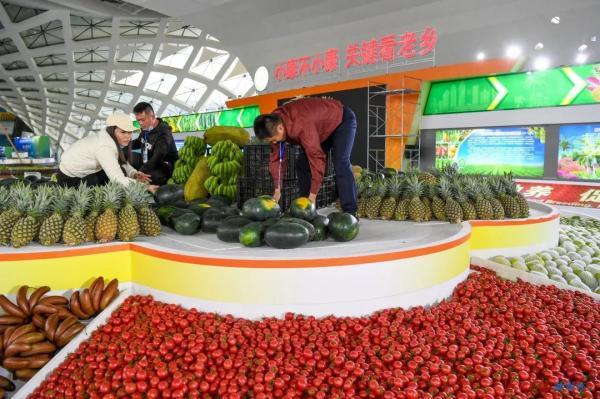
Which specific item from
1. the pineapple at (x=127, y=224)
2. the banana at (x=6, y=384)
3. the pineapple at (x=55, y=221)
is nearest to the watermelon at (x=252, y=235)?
the pineapple at (x=127, y=224)

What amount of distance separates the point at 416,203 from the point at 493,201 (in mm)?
792

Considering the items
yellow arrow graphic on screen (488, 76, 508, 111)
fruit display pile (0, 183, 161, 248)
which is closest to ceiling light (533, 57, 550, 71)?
yellow arrow graphic on screen (488, 76, 508, 111)

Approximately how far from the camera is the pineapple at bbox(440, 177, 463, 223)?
408 cm

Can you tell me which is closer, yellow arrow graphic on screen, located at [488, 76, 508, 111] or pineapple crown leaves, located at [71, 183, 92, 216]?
pineapple crown leaves, located at [71, 183, 92, 216]

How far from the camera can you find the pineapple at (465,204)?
4.20 meters

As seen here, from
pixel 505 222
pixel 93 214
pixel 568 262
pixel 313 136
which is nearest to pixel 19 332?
pixel 93 214

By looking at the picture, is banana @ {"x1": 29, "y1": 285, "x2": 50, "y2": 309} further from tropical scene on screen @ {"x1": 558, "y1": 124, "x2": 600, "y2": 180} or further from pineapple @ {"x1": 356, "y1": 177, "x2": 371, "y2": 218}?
Answer: tropical scene on screen @ {"x1": 558, "y1": 124, "x2": 600, "y2": 180}

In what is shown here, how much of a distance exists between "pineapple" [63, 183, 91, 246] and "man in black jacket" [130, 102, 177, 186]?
1869mm

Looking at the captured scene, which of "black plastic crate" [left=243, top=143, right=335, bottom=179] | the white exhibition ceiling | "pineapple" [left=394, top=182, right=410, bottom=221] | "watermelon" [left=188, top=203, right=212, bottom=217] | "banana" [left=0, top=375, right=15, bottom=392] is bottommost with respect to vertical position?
"banana" [left=0, top=375, right=15, bottom=392]

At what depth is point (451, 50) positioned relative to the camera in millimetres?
12227

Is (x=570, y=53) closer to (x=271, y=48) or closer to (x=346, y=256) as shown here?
(x=346, y=256)

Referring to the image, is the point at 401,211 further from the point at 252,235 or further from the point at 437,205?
the point at 252,235

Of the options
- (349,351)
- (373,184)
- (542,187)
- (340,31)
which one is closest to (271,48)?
(340,31)

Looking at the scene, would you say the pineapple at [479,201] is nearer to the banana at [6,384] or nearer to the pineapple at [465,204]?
the pineapple at [465,204]
